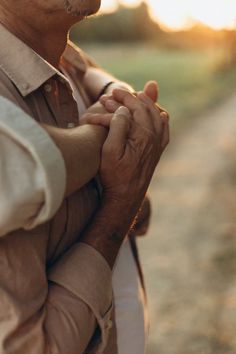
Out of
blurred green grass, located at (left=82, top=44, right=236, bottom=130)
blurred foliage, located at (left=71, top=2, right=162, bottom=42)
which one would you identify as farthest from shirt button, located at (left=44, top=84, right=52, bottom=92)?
blurred foliage, located at (left=71, top=2, right=162, bottom=42)

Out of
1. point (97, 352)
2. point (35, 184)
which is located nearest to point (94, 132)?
point (35, 184)

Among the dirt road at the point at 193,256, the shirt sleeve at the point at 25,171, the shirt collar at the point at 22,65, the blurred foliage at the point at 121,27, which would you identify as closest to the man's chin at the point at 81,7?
the shirt collar at the point at 22,65

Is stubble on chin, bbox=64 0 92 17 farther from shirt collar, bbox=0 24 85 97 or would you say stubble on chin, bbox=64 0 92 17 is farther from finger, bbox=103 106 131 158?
finger, bbox=103 106 131 158

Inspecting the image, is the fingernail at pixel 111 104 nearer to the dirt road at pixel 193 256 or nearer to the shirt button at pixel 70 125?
the shirt button at pixel 70 125

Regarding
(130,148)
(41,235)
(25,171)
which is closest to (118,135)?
(130,148)

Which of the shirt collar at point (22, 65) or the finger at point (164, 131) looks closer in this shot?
the shirt collar at point (22, 65)

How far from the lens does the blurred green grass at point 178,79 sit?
1570cm

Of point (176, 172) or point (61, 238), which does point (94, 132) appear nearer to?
point (61, 238)

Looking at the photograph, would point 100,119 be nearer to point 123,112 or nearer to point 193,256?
point 123,112

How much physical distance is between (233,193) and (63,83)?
6427 millimetres

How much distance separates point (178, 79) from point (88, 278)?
68.6ft

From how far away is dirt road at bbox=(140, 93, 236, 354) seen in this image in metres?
4.57

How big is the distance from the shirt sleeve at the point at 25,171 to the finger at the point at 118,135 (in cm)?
34

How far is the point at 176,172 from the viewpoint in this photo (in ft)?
30.1
